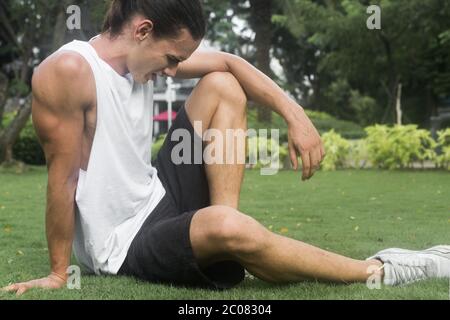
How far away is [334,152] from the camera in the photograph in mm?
12016

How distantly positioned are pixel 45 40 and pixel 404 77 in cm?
1173

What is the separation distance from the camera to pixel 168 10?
2.43m

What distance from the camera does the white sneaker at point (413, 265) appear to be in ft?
8.23

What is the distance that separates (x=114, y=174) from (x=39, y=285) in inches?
18.7

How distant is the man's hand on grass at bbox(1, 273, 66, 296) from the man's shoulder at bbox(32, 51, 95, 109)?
0.66 m

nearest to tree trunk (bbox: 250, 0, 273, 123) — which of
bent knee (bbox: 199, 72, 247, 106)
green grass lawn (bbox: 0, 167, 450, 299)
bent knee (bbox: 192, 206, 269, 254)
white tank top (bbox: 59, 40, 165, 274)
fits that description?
green grass lawn (bbox: 0, 167, 450, 299)

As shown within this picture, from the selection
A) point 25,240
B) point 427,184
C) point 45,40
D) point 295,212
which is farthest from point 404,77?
point 25,240

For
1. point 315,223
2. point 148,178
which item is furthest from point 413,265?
point 315,223

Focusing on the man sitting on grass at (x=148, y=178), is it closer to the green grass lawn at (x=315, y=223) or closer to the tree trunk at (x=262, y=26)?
the green grass lawn at (x=315, y=223)

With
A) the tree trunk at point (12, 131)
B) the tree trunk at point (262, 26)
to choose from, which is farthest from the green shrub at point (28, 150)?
the tree trunk at point (262, 26)
